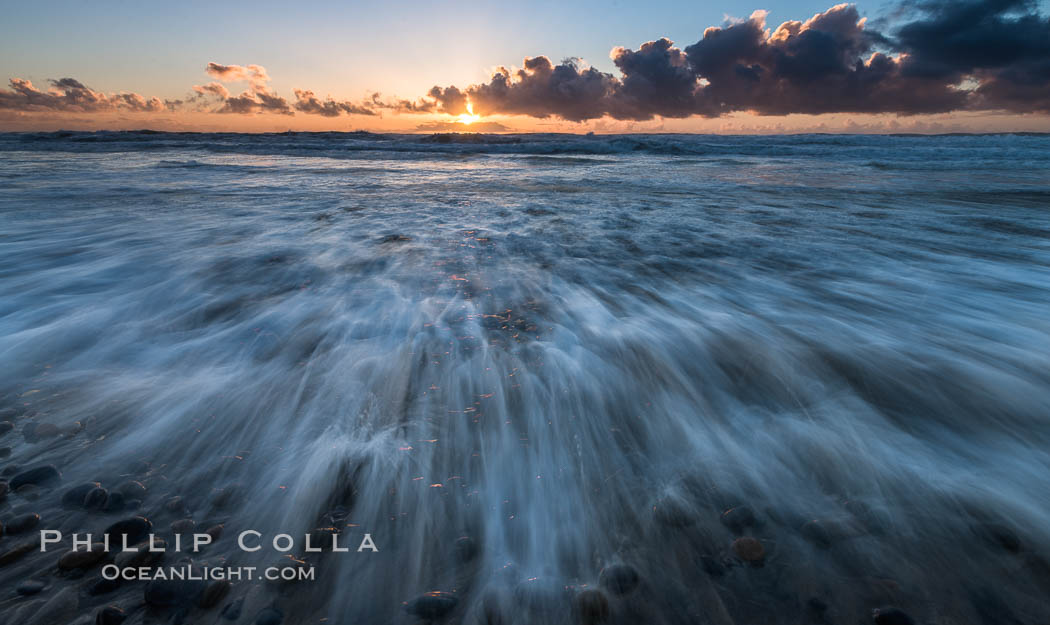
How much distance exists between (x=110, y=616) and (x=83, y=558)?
0.28 metres

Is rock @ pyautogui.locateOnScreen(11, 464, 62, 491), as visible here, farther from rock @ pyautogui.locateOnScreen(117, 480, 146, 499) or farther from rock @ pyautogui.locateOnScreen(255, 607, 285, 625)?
rock @ pyautogui.locateOnScreen(255, 607, 285, 625)

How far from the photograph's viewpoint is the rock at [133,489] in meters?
1.55

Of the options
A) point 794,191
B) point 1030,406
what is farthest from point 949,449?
point 794,191

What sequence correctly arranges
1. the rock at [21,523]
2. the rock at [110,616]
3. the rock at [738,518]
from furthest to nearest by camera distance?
the rock at [738,518] < the rock at [21,523] < the rock at [110,616]

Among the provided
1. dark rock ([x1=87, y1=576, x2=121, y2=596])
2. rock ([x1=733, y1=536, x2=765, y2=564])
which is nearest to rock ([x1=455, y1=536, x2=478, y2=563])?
rock ([x1=733, y1=536, x2=765, y2=564])

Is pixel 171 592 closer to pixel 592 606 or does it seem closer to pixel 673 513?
pixel 592 606

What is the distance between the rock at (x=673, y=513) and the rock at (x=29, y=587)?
1889 millimetres

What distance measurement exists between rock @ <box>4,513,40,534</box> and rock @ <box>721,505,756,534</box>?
2.34m

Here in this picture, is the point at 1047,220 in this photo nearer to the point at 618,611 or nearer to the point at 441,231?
the point at 441,231

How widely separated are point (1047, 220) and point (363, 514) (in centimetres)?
995

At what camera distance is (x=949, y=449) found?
6.10ft

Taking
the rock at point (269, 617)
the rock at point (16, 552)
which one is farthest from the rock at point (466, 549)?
the rock at point (16, 552)

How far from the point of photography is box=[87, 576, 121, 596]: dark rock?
123cm

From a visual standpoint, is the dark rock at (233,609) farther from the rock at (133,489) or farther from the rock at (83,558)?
the rock at (133,489)
